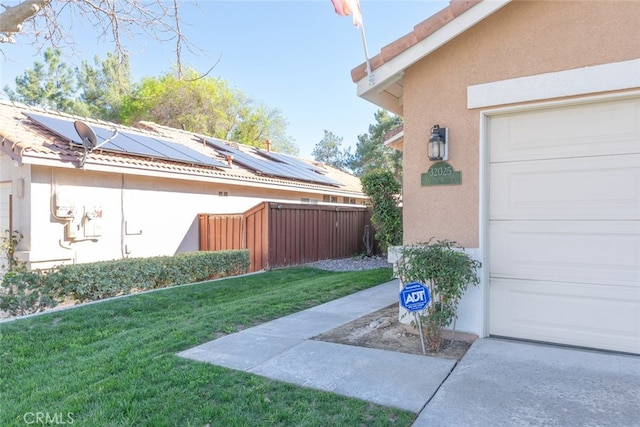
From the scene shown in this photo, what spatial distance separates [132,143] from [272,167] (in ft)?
19.8

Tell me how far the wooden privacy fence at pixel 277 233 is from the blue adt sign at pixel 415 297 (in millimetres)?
7529

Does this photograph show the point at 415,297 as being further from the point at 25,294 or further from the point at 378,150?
the point at 378,150

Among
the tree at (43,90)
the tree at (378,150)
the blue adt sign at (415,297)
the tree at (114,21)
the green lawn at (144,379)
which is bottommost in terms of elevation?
the green lawn at (144,379)

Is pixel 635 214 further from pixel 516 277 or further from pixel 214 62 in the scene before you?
pixel 214 62

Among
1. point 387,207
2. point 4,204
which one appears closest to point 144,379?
point 4,204

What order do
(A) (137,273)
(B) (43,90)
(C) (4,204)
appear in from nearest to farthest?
(A) (137,273)
(C) (4,204)
(B) (43,90)

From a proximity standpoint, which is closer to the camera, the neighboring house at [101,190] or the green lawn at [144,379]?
the green lawn at [144,379]

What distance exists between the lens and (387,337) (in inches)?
183

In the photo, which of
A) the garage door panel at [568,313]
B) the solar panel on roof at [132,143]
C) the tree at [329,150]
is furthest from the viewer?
the tree at [329,150]

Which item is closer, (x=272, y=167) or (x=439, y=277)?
(x=439, y=277)

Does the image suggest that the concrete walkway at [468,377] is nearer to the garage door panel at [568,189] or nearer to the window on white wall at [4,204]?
the garage door panel at [568,189]

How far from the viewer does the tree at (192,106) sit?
101ft

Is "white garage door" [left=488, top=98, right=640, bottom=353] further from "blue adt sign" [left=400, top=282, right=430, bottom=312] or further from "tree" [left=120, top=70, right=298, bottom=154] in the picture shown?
"tree" [left=120, top=70, right=298, bottom=154]

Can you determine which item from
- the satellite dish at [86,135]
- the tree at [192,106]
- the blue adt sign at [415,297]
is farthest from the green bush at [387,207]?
the tree at [192,106]
